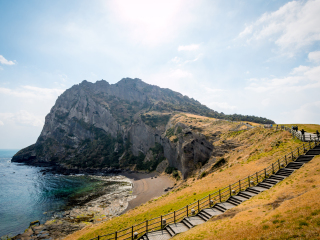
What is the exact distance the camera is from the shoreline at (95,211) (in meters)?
32.7

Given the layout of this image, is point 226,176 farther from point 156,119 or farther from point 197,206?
point 156,119

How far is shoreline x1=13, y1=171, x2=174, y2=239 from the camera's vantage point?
1286 inches

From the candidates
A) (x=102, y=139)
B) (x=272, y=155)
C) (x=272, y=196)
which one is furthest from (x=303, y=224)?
(x=102, y=139)

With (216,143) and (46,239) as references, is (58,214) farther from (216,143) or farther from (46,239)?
(216,143)

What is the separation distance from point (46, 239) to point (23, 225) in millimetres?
11187

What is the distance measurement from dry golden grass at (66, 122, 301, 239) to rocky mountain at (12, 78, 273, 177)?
15016 mm

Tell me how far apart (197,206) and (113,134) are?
12585cm

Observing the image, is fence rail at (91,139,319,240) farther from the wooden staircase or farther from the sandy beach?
the sandy beach

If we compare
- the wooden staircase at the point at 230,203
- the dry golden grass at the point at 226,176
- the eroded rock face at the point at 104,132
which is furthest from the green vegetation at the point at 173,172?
the wooden staircase at the point at 230,203

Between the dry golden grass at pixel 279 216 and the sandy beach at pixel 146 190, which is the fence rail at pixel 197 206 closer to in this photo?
the dry golden grass at pixel 279 216

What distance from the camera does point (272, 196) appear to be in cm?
1581

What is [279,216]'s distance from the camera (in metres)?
11.6

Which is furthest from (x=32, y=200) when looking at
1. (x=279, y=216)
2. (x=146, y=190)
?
(x=279, y=216)

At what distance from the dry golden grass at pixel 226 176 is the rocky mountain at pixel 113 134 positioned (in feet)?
49.3
